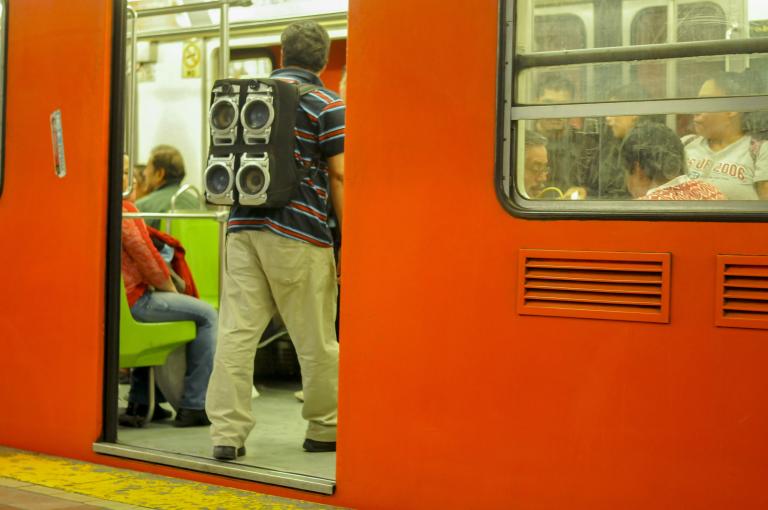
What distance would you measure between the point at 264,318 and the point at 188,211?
267 centimetres

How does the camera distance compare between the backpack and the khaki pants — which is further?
the khaki pants

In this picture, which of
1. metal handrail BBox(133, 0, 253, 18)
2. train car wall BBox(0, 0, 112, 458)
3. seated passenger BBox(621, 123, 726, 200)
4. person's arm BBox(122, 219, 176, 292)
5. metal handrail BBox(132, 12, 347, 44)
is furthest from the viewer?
metal handrail BBox(132, 12, 347, 44)

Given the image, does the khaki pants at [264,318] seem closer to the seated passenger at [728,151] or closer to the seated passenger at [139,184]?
the seated passenger at [728,151]

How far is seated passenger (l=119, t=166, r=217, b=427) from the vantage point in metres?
5.53

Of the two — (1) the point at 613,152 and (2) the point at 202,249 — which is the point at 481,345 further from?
(2) the point at 202,249

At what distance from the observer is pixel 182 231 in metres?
7.45

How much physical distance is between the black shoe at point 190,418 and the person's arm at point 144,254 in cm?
64

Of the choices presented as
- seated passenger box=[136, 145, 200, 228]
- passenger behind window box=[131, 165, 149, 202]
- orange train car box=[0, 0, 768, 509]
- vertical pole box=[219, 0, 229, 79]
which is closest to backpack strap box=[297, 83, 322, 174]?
orange train car box=[0, 0, 768, 509]

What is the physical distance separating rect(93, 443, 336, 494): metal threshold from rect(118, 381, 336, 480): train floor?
108 millimetres

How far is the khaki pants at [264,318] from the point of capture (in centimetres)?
463

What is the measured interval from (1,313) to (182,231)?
2.35 m

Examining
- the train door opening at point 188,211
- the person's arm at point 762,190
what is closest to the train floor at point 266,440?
the train door opening at point 188,211

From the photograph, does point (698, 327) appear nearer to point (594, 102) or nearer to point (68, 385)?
point (594, 102)

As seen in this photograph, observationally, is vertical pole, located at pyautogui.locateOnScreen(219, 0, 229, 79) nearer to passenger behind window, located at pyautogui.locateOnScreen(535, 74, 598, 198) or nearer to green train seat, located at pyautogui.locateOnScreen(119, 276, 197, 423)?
green train seat, located at pyautogui.locateOnScreen(119, 276, 197, 423)
